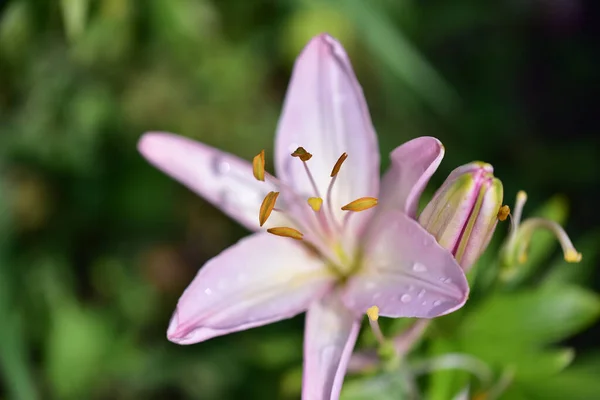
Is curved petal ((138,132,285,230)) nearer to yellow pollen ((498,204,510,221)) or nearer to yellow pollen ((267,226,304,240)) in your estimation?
yellow pollen ((267,226,304,240))

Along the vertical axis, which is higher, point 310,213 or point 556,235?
point 310,213

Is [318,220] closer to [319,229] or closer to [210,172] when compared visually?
[319,229]

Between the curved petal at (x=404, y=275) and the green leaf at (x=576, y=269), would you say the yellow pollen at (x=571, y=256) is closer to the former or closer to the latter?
the curved petal at (x=404, y=275)

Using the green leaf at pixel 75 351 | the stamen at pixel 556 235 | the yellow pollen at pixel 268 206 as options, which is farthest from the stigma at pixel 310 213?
the green leaf at pixel 75 351

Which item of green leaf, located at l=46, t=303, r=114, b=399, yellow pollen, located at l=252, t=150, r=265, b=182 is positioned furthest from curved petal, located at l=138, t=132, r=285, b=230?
green leaf, located at l=46, t=303, r=114, b=399

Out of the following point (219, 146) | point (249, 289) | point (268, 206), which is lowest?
point (219, 146)

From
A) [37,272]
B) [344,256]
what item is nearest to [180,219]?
[37,272]

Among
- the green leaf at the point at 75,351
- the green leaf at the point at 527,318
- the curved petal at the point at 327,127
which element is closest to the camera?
the curved petal at the point at 327,127

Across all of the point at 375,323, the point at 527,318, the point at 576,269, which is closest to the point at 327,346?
the point at 375,323
